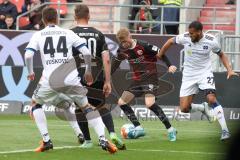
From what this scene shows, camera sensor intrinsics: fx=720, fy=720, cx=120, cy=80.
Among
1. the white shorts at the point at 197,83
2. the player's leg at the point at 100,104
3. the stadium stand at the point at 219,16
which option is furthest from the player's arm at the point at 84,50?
the stadium stand at the point at 219,16

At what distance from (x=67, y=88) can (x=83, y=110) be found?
0.41 metres

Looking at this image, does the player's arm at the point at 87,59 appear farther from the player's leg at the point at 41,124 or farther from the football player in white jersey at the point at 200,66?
the football player in white jersey at the point at 200,66

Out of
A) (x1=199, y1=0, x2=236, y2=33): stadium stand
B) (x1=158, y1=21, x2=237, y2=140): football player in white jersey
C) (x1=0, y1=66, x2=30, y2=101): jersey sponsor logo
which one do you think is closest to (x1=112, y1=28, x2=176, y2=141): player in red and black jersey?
(x1=158, y1=21, x2=237, y2=140): football player in white jersey

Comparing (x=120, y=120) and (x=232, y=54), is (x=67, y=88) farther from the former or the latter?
(x=232, y=54)

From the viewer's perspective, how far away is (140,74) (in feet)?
42.7

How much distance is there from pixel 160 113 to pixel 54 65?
3.41 metres

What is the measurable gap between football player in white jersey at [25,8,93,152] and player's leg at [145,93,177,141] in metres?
2.81

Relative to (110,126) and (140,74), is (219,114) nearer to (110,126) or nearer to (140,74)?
(140,74)

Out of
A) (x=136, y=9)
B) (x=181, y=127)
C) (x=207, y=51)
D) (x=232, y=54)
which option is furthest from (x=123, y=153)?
(x=136, y=9)

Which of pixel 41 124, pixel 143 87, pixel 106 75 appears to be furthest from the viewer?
pixel 143 87

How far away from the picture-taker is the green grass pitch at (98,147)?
30.5 ft

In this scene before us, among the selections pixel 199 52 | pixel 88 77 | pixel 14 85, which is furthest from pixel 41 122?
pixel 14 85

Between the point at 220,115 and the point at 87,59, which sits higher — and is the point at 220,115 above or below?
below

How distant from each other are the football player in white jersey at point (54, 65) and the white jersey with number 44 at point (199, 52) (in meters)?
3.09
